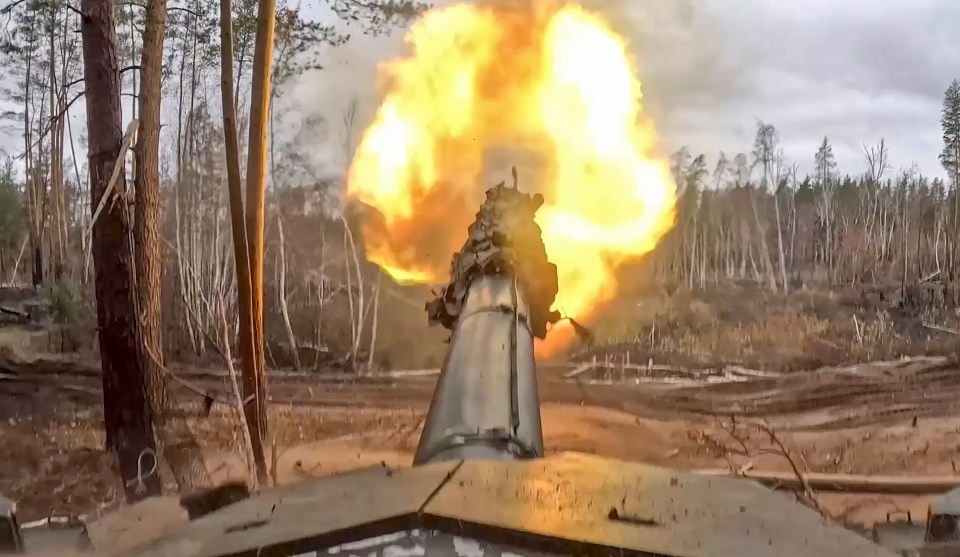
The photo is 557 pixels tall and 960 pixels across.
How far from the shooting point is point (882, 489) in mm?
5777

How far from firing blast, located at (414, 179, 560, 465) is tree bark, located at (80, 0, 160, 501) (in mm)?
2201

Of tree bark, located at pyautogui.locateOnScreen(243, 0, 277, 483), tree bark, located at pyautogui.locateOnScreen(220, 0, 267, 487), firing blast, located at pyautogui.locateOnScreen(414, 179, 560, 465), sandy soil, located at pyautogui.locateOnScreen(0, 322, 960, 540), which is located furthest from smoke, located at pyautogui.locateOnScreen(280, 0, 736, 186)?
Result: sandy soil, located at pyautogui.locateOnScreen(0, 322, 960, 540)

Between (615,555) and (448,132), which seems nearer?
(615,555)

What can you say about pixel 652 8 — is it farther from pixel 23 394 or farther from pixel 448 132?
pixel 23 394

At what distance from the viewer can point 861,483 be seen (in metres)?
5.82

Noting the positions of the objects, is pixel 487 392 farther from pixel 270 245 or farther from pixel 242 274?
pixel 270 245

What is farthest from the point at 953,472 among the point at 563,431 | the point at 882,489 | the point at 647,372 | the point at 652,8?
the point at 652,8

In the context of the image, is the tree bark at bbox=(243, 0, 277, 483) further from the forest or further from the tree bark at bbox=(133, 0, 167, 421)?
the tree bark at bbox=(133, 0, 167, 421)

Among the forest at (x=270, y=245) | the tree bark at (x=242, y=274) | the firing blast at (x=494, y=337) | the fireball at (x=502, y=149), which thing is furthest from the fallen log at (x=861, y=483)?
the tree bark at (x=242, y=274)

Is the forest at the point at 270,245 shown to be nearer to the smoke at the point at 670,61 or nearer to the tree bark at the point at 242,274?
the tree bark at the point at 242,274

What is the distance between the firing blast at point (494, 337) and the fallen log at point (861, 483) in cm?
192

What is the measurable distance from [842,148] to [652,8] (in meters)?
1.74

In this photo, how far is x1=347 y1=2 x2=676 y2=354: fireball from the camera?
6637 millimetres

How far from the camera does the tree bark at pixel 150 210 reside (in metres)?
5.96
